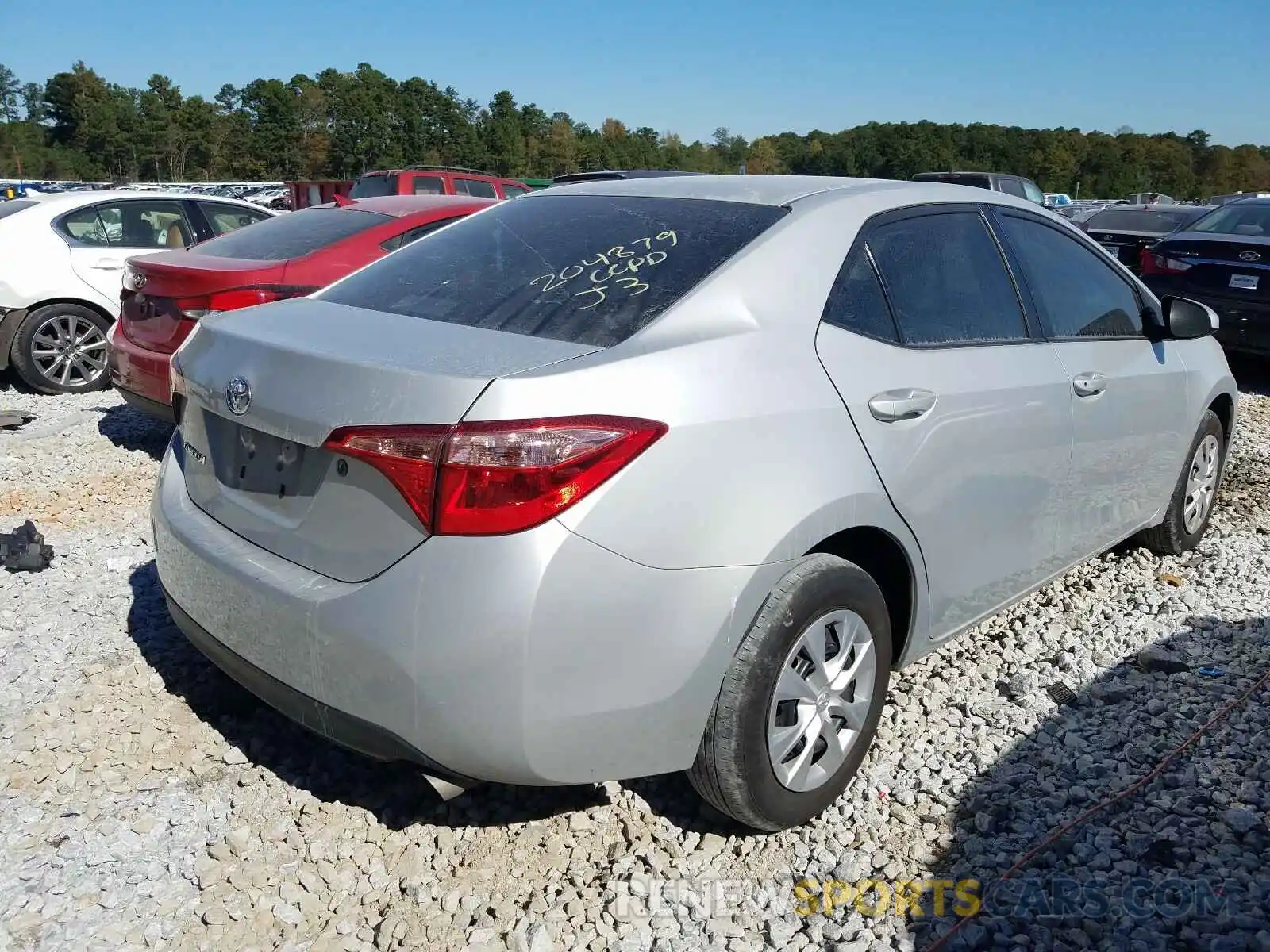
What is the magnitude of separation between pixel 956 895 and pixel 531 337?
67.7 inches

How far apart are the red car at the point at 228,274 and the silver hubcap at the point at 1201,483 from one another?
13.6 ft

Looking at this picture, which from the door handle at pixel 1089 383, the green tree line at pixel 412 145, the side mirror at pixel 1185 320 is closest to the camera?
the door handle at pixel 1089 383

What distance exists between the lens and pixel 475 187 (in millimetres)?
19031

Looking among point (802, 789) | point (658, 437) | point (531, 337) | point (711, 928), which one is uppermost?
point (531, 337)

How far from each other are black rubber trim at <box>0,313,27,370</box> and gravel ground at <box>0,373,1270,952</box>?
459cm

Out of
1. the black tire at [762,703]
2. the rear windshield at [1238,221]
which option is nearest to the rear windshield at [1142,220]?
the rear windshield at [1238,221]

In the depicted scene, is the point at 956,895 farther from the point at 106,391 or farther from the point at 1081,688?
the point at 106,391

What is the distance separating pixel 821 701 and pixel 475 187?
17.7 meters

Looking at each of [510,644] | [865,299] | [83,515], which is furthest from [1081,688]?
[83,515]

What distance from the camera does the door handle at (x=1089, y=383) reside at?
3514 millimetres

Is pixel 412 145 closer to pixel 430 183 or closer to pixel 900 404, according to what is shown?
pixel 430 183

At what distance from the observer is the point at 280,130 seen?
89.8 m

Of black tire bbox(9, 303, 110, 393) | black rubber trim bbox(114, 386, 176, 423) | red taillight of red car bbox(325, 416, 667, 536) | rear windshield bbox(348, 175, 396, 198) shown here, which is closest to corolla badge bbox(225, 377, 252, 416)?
red taillight of red car bbox(325, 416, 667, 536)

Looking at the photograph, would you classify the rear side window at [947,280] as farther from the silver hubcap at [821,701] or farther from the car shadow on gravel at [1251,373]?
the car shadow on gravel at [1251,373]
